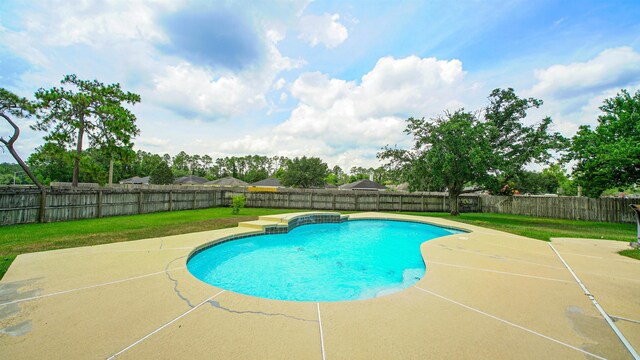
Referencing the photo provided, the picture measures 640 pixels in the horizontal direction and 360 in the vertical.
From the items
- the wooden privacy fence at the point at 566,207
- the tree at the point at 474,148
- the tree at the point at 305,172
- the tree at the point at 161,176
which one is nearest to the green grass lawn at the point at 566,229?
the wooden privacy fence at the point at 566,207

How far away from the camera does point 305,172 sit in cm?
3178

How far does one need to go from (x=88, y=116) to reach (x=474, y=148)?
1867 centimetres

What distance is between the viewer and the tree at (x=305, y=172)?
31.5m

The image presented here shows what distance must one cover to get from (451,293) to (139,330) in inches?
138

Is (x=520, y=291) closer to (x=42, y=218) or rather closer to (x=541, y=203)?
(x=42, y=218)

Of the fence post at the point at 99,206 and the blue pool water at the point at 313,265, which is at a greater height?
the fence post at the point at 99,206

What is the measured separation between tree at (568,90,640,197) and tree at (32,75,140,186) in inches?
849

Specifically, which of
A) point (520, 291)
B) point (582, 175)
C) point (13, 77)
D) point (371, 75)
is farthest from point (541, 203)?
point (13, 77)

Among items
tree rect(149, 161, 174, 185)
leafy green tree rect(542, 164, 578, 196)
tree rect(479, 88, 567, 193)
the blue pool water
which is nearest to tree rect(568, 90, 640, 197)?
tree rect(479, 88, 567, 193)

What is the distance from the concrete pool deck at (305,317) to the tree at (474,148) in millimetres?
9146

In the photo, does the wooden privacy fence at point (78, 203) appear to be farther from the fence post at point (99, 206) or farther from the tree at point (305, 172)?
the tree at point (305, 172)

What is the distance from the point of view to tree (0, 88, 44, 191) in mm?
8633

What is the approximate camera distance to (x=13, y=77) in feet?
28.1

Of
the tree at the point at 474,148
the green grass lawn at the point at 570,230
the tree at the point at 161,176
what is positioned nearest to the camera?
the green grass lawn at the point at 570,230
